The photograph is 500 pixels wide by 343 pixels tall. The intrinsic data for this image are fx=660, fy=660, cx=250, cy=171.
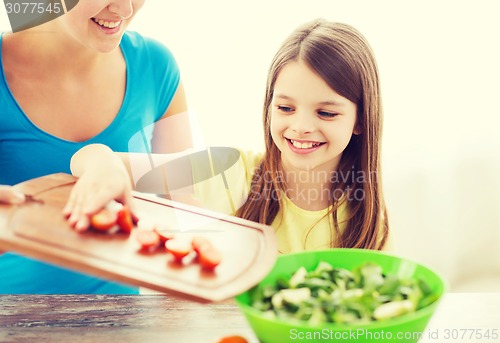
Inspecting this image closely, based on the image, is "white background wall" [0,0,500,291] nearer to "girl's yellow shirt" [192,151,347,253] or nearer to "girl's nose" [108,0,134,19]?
"girl's yellow shirt" [192,151,347,253]

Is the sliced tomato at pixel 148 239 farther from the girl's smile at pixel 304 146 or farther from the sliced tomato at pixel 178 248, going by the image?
the girl's smile at pixel 304 146

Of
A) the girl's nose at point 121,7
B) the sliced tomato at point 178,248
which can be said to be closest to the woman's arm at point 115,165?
the sliced tomato at point 178,248

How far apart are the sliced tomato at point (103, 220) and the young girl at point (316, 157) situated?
27 cm

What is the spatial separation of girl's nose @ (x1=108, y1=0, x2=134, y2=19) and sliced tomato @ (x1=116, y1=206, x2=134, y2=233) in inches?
15.9

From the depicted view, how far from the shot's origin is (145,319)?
102cm

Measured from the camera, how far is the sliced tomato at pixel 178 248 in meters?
0.85

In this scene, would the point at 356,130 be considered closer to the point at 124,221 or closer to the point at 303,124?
the point at 303,124

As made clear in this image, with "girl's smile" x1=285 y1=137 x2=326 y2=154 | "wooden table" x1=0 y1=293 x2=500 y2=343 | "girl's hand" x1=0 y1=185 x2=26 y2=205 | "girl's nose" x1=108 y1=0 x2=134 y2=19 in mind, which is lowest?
"wooden table" x1=0 y1=293 x2=500 y2=343

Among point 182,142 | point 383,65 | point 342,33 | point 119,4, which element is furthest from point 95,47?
point 383,65

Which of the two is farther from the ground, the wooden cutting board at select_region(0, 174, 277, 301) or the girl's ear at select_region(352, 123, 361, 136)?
the girl's ear at select_region(352, 123, 361, 136)

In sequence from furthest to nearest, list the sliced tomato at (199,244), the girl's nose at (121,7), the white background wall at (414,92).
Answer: the white background wall at (414,92), the girl's nose at (121,7), the sliced tomato at (199,244)

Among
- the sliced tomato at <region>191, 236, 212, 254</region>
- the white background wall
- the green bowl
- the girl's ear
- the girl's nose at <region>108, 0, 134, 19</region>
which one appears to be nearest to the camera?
the green bowl
